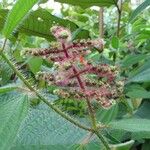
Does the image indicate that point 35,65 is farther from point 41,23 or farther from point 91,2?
point 91,2

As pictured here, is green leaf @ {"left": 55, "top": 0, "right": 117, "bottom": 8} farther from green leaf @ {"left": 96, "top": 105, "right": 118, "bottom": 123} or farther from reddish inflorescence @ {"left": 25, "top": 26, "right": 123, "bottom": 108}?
reddish inflorescence @ {"left": 25, "top": 26, "right": 123, "bottom": 108}

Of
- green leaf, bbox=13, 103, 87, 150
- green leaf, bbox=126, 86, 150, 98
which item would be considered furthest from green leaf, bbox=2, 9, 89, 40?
green leaf, bbox=13, 103, 87, 150

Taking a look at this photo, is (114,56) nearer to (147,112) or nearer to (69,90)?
(147,112)

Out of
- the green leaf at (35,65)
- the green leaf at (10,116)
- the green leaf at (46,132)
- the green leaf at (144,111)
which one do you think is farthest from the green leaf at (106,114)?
the green leaf at (10,116)

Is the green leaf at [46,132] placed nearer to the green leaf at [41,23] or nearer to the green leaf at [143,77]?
the green leaf at [143,77]

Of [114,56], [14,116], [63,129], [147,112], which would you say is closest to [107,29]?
[114,56]
